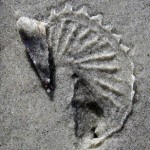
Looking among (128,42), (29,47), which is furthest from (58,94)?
(128,42)

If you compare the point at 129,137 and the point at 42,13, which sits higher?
the point at 42,13

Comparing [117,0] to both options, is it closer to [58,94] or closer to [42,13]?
[42,13]

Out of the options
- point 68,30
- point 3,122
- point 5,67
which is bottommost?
point 3,122

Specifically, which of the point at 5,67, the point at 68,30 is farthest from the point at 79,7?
the point at 5,67

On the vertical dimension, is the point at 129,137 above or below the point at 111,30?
below

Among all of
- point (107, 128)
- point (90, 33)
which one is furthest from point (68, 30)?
point (107, 128)

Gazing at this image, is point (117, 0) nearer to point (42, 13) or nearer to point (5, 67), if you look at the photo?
point (42, 13)
